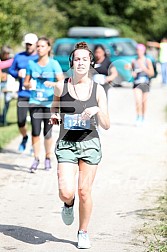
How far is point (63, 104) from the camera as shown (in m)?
7.03

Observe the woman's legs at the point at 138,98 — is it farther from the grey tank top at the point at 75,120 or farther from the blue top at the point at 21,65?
the grey tank top at the point at 75,120

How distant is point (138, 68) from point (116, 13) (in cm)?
2754

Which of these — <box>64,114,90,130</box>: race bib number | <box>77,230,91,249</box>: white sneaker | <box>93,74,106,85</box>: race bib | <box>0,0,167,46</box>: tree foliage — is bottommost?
<box>77,230,91,249</box>: white sneaker

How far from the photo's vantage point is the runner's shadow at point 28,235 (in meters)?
7.23

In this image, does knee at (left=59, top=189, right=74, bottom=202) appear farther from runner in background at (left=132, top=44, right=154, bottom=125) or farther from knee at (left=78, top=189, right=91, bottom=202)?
runner in background at (left=132, top=44, right=154, bottom=125)

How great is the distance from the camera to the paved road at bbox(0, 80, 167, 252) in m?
7.26

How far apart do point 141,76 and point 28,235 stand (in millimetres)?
10150

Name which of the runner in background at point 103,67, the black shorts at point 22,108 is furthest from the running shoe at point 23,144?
the runner in background at point 103,67

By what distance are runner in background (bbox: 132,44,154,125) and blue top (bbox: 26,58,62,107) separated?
6.12 m

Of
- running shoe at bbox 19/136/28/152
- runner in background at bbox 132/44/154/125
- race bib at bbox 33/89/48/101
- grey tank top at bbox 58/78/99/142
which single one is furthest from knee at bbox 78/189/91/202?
runner in background at bbox 132/44/154/125

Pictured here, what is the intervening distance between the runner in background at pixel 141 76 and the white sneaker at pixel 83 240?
10.2 meters

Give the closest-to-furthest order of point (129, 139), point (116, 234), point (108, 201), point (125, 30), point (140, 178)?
point (116, 234), point (108, 201), point (140, 178), point (129, 139), point (125, 30)

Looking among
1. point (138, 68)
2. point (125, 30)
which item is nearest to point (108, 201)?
point (138, 68)

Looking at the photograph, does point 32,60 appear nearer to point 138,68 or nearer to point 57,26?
point 138,68
